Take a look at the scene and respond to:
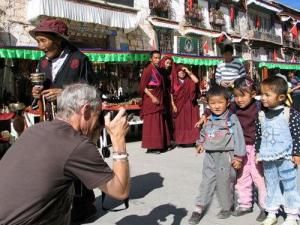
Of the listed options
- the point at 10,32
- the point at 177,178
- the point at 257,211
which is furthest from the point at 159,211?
the point at 10,32

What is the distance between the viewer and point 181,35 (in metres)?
19.0

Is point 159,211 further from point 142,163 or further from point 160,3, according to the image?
point 160,3

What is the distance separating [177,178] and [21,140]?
370 cm

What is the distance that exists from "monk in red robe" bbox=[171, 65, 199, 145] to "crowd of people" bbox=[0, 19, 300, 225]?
23.8 inches

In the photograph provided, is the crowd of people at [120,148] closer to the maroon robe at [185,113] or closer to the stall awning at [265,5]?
the maroon robe at [185,113]

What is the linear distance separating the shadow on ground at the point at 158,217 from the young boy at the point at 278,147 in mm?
776

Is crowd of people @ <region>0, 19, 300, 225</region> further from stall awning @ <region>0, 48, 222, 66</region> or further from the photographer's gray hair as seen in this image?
stall awning @ <region>0, 48, 222, 66</region>

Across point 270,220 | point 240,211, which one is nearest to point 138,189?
point 240,211

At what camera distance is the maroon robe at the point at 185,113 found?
8.44 meters

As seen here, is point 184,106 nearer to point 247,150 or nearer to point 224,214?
point 247,150

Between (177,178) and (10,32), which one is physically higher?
(10,32)

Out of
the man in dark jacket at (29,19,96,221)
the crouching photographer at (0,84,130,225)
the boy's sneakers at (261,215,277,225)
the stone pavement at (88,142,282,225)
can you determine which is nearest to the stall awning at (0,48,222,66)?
the stone pavement at (88,142,282,225)

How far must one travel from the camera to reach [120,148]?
217 centimetres

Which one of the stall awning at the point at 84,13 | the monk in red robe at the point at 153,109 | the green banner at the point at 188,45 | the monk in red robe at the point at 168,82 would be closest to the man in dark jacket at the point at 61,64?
the monk in red robe at the point at 153,109
